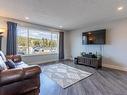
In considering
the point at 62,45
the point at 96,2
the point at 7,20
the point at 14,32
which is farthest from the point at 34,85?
the point at 62,45

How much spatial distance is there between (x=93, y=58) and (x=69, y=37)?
10.1 feet

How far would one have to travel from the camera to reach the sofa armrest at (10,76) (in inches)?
58.1

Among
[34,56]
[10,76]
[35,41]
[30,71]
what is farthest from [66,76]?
[35,41]

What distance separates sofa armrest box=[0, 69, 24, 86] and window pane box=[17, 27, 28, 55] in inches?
144

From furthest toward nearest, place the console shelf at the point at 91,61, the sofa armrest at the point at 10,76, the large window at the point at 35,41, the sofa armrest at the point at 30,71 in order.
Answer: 1. the large window at the point at 35,41
2. the console shelf at the point at 91,61
3. the sofa armrest at the point at 30,71
4. the sofa armrest at the point at 10,76

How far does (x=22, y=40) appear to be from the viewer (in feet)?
16.8

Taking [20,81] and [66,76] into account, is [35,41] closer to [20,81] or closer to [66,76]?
[66,76]

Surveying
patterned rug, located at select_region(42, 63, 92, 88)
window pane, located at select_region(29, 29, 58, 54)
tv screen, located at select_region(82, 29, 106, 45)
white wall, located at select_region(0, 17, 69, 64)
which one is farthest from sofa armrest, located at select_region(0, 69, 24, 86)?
tv screen, located at select_region(82, 29, 106, 45)

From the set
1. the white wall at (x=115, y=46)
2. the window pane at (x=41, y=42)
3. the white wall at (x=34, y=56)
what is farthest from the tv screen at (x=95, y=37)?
the window pane at (x=41, y=42)

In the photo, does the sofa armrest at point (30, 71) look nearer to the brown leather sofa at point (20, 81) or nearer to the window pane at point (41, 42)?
the brown leather sofa at point (20, 81)

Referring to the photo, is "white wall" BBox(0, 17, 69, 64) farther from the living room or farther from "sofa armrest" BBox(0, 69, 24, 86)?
"sofa armrest" BBox(0, 69, 24, 86)

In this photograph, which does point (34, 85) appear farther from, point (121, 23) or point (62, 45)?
point (62, 45)

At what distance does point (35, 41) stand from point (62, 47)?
6.71 feet

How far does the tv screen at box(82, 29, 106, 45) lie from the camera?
4.88m
